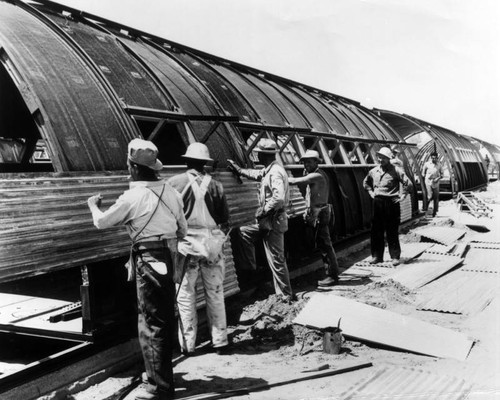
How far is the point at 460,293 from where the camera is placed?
7723 millimetres

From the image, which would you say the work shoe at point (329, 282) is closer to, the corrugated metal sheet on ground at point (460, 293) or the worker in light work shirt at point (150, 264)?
the corrugated metal sheet on ground at point (460, 293)

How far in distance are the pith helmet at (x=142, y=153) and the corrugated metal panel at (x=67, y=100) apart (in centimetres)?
130

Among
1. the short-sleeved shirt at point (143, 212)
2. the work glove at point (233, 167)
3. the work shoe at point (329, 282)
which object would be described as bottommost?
the work shoe at point (329, 282)

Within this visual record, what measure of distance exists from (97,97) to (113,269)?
2368 mm

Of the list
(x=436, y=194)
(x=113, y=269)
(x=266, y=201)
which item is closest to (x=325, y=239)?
(x=266, y=201)

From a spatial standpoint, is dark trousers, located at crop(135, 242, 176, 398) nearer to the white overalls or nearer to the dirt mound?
the white overalls

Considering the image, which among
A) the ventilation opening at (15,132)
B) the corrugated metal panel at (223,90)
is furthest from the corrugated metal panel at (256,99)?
the ventilation opening at (15,132)

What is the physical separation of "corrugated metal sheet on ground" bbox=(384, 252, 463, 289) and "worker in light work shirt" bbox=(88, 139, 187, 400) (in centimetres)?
519

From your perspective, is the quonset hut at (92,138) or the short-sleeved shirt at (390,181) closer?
the quonset hut at (92,138)

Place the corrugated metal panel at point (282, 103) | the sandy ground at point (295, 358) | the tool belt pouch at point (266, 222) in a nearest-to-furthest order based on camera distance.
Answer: the sandy ground at point (295, 358) < the tool belt pouch at point (266, 222) < the corrugated metal panel at point (282, 103)

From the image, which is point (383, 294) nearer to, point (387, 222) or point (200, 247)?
point (387, 222)

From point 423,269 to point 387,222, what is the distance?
117 cm

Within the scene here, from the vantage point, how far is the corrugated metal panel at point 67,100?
540cm

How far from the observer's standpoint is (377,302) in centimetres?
720
